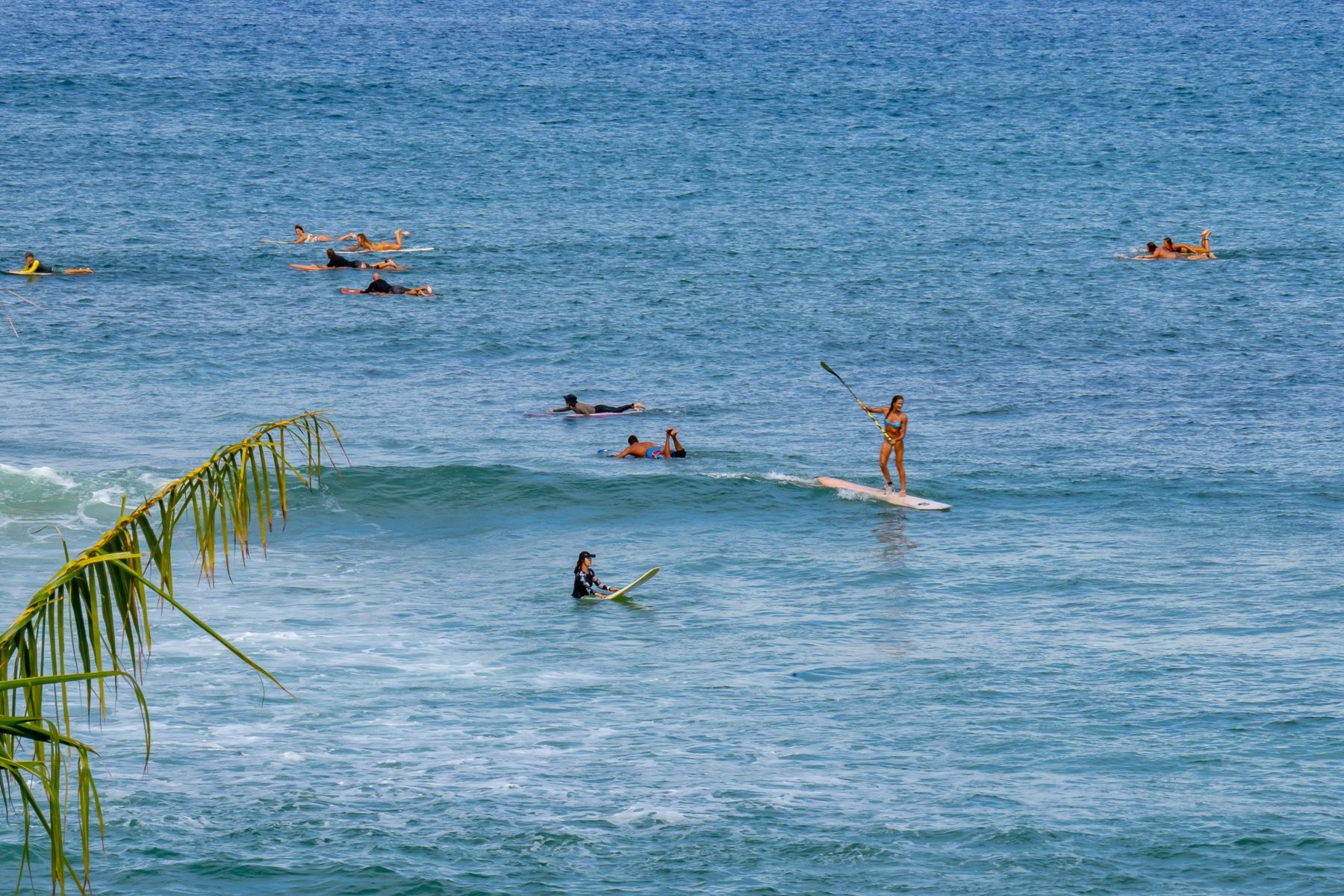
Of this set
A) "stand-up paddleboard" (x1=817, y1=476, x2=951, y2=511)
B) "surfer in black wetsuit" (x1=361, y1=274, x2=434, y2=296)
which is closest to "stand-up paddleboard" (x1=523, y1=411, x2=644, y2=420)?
"stand-up paddleboard" (x1=817, y1=476, x2=951, y2=511)

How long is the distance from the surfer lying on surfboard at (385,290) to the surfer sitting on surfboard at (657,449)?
18391 millimetres

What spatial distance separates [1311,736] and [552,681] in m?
9.80

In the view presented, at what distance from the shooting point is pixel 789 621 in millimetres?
27188

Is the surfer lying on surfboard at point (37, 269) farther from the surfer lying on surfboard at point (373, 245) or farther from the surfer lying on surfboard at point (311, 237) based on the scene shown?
the surfer lying on surfboard at point (373, 245)

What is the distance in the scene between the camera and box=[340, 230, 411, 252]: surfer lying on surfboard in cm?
6066

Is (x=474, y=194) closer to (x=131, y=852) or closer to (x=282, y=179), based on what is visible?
(x=282, y=179)

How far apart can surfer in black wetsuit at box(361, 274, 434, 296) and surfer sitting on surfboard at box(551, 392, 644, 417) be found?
1363 cm

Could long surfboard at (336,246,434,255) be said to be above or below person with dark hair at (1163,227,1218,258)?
above

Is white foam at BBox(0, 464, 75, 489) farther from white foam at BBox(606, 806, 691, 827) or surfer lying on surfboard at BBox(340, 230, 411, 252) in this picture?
surfer lying on surfboard at BBox(340, 230, 411, 252)

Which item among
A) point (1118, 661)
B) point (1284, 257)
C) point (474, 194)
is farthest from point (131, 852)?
point (474, 194)

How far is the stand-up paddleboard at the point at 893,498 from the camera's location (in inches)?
1315

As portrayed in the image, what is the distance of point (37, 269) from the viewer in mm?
55000

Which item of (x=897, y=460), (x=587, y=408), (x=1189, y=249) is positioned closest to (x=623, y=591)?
(x=897, y=460)

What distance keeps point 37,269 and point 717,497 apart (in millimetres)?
29406
